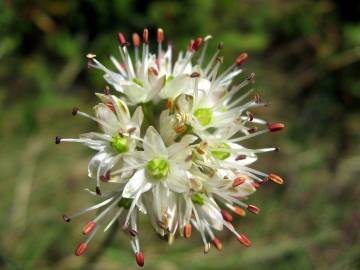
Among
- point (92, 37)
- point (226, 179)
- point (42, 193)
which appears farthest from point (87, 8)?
point (226, 179)

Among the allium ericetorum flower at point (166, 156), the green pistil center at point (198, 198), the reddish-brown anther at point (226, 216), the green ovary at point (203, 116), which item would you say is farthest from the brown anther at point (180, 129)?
the reddish-brown anther at point (226, 216)

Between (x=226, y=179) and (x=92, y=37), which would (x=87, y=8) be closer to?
(x=92, y=37)

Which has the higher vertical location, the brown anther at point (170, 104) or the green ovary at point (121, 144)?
the brown anther at point (170, 104)

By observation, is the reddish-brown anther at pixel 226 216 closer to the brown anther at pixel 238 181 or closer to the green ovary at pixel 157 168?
the brown anther at pixel 238 181


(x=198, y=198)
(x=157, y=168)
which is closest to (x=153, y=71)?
(x=157, y=168)

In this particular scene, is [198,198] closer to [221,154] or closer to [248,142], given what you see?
[221,154]

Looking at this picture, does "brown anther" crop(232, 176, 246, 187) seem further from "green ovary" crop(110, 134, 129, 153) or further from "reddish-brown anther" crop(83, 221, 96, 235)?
"reddish-brown anther" crop(83, 221, 96, 235)

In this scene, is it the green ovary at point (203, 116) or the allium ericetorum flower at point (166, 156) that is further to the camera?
the green ovary at point (203, 116)
